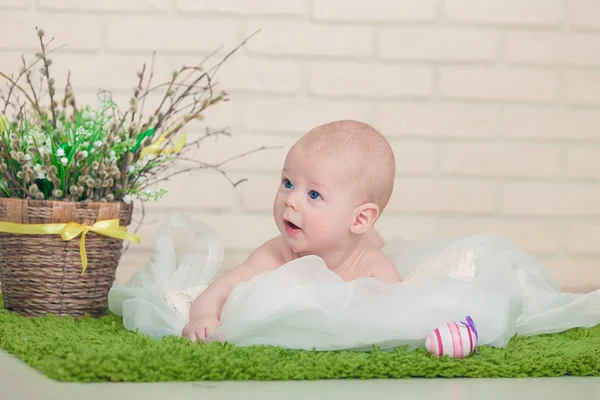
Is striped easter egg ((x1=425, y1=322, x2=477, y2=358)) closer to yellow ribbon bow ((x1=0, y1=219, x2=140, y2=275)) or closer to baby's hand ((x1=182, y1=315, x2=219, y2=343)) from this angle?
baby's hand ((x1=182, y1=315, x2=219, y2=343))

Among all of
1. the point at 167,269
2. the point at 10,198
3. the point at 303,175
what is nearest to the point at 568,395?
the point at 303,175

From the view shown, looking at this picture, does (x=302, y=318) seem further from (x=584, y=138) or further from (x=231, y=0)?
(x=584, y=138)

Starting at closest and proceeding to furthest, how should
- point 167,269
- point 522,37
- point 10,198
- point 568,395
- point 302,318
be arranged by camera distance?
point 568,395
point 302,318
point 10,198
point 167,269
point 522,37

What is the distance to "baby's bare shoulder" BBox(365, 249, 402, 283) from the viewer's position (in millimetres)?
1952

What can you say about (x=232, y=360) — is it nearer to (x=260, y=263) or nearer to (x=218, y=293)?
(x=218, y=293)

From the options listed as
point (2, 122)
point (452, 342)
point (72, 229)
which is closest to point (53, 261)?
point (72, 229)

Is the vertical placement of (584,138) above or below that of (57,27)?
below

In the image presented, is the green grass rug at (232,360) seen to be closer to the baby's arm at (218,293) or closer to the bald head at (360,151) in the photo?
the baby's arm at (218,293)

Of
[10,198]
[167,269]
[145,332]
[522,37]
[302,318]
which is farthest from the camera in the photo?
[522,37]

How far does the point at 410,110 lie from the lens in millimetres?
2762

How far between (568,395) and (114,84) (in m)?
1.74

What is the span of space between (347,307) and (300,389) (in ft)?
0.92

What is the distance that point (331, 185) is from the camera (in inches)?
75.2

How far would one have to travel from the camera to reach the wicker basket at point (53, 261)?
1929mm
